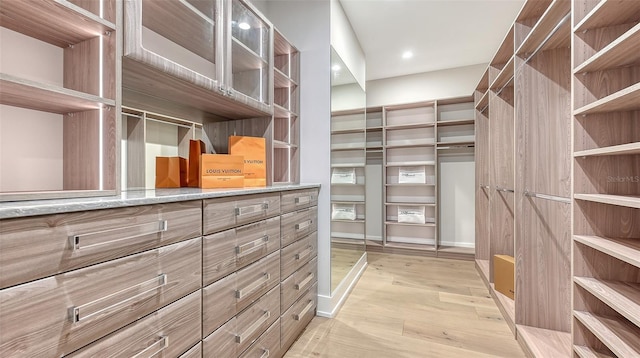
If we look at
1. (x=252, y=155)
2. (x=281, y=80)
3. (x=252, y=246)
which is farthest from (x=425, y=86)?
(x=252, y=246)

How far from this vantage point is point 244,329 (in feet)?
4.20


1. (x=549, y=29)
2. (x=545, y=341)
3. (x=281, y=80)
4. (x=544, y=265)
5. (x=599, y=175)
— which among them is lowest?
(x=545, y=341)

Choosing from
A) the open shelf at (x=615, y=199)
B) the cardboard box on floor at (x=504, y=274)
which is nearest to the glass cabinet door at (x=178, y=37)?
the open shelf at (x=615, y=199)

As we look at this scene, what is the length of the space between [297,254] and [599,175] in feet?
5.24

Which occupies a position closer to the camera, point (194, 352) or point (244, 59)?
point (194, 352)

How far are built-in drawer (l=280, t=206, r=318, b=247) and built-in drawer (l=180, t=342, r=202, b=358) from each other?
2.23 ft

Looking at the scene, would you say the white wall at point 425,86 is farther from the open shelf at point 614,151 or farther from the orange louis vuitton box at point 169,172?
the orange louis vuitton box at point 169,172

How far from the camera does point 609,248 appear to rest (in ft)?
3.52

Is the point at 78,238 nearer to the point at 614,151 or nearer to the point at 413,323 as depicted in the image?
the point at 614,151

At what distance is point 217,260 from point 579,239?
5.19ft

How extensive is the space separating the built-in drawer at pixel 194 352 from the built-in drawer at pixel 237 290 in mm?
49

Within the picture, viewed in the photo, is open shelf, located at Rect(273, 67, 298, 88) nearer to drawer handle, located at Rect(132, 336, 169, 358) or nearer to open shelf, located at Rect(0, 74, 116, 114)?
open shelf, located at Rect(0, 74, 116, 114)

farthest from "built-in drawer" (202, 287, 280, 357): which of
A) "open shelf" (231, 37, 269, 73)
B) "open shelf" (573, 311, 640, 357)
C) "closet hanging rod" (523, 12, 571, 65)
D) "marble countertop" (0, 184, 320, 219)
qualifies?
"closet hanging rod" (523, 12, 571, 65)

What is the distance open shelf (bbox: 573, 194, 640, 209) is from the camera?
96 cm
